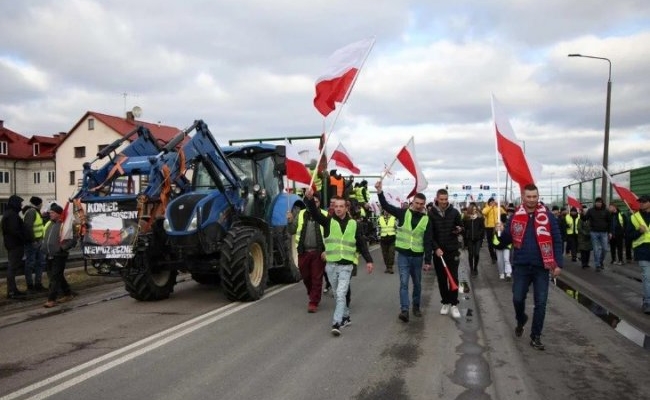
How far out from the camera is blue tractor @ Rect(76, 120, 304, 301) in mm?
8781

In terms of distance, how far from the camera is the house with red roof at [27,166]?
61.2 m

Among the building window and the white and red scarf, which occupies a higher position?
the building window

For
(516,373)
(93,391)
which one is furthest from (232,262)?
(516,373)

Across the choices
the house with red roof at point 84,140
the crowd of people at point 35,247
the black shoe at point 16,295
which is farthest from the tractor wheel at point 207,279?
the house with red roof at point 84,140

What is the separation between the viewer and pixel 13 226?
36.0ft

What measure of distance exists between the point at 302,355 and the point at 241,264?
314 centimetres

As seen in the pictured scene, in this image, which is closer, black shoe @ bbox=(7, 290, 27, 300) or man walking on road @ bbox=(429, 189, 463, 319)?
man walking on road @ bbox=(429, 189, 463, 319)

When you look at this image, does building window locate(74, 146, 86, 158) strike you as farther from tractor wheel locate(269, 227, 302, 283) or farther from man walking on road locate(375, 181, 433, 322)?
man walking on road locate(375, 181, 433, 322)

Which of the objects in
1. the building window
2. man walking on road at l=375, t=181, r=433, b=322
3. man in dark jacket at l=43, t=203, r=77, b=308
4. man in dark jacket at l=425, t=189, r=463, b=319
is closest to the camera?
man walking on road at l=375, t=181, r=433, b=322

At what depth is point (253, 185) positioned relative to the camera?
11.1 metres

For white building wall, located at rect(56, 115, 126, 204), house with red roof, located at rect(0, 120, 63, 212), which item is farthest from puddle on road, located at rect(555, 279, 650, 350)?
house with red roof, located at rect(0, 120, 63, 212)

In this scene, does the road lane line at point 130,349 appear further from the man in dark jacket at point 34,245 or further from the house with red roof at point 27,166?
the house with red roof at point 27,166

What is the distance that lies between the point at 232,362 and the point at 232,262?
324cm

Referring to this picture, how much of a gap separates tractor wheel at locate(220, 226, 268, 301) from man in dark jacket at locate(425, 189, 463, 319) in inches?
118
